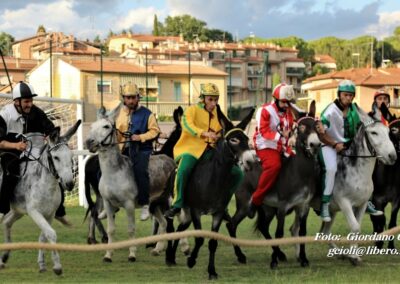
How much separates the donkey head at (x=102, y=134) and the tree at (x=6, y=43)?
110m

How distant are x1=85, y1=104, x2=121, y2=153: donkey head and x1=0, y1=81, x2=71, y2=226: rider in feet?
2.91

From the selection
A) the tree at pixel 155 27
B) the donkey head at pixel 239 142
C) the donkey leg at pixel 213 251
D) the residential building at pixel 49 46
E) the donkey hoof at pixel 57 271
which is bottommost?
the donkey hoof at pixel 57 271

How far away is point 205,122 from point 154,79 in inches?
3118

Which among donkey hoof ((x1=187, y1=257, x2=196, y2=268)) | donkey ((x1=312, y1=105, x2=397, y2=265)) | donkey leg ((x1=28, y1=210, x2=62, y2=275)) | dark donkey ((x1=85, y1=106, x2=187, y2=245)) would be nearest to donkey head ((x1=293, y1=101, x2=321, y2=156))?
donkey ((x1=312, y1=105, x2=397, y2=265))

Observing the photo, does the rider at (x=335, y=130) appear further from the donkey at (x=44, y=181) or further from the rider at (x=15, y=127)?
the rider at (x=15, y=127)

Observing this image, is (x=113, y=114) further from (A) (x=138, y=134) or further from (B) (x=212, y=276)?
(B) (x=212, y=276)

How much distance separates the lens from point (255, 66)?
12988 centimetres

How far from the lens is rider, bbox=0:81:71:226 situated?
12234 mm

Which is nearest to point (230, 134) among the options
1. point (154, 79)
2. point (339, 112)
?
point (339, 112)

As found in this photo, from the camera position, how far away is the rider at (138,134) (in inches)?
538

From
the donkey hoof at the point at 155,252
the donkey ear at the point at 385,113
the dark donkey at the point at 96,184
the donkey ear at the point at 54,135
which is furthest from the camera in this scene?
the dark donkey at the point at 96,184

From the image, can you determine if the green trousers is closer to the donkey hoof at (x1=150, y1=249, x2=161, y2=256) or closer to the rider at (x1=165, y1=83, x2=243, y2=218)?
the rider at (x1=165, y1=83, x2=243, y2=218)

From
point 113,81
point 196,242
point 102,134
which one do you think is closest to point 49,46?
point 113,81

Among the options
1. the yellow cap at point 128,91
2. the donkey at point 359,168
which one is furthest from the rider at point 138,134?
the donkey at point 359,168
